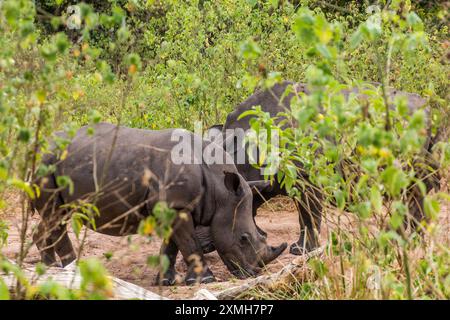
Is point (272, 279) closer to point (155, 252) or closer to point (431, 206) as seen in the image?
point (431, 206)

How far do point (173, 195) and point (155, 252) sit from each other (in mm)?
1480

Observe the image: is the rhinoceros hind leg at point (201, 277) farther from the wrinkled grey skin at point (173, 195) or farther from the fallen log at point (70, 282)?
the fallen log at point (70, 282)

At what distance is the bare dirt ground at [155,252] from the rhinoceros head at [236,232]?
17 centimetres

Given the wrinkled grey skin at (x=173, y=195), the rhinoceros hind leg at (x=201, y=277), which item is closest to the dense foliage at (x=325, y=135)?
the wrinkled grey skin at (x=173, y=195)

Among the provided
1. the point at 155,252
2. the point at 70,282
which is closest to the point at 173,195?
the point at 155,252

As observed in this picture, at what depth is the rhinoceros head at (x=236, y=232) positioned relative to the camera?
23.7ft

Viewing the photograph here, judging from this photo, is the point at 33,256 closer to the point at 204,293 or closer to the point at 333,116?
the point at 204,293

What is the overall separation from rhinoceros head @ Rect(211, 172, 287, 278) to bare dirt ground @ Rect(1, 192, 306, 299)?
17 centimetres

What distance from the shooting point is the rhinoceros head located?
7.22 metres

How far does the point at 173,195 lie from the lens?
6914 millimetres

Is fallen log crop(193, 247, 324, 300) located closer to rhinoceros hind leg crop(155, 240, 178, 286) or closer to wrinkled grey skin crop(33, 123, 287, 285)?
wrinkled grey skin crop(33, 123, 287, 285)

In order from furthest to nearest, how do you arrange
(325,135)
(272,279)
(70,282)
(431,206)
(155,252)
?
(155,252) → (272,279) → (70,282) → (325,135) → (431,206)

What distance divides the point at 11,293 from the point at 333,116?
1.94 meters

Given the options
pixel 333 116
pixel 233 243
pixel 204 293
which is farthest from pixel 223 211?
pixel 333 116
